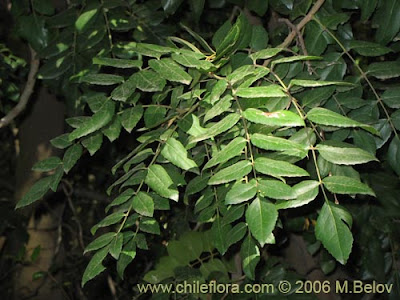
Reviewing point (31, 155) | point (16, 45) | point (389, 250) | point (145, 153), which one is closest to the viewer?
point (145, 153)

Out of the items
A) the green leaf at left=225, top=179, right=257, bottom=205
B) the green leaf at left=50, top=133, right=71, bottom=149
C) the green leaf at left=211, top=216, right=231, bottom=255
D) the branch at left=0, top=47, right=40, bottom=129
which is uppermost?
the green leaf at left=225, top=179, right=257, bottom=205

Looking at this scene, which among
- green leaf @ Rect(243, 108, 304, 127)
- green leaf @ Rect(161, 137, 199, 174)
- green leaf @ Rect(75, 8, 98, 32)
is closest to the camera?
green leaf @ Rect(243, 108, 304, 127)

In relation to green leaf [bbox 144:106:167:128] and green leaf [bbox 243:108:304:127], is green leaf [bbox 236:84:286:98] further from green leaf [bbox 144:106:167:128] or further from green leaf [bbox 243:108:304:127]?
green leaf [bbox 144:106:167:128]

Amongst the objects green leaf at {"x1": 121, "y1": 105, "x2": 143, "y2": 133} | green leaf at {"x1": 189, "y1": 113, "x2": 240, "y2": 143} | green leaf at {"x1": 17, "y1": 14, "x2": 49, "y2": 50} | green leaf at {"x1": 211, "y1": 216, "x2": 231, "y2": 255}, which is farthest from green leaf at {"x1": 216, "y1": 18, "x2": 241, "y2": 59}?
green leaf at {"x1": 17, "y1": 14, "x2": 49, "y2": 50}

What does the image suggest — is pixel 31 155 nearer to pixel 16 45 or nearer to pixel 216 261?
pixel 16 45

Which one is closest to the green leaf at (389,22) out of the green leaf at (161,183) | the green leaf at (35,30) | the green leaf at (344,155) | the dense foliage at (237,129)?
the dense foliage at (237,129)

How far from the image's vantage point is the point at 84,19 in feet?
3.75

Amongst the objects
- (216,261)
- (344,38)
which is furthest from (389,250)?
(344,38)

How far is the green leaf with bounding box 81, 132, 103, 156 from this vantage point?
913 mm

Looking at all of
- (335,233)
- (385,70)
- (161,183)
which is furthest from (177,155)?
(385,70)

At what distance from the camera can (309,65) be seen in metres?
0.99

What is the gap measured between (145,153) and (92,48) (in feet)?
1.64

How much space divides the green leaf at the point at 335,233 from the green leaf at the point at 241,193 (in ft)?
0.40

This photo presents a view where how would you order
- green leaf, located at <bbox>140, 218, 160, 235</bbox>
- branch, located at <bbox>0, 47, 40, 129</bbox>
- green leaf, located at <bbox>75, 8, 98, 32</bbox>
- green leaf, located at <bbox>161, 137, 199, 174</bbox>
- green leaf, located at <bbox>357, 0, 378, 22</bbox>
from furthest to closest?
branch, located at <bbox>0, 47, 40, 129</bbox> → green leaf, located at <bbox>75, 8, 98, 32</bbox> → green leaf, located at <bbox>357, 0, 378, 22</bbox> → green leaf, located at <bbox>140, 218, 160, 235</bbox> → green leaf, located at <bbox>161, 137, 199, 174</bbox>
